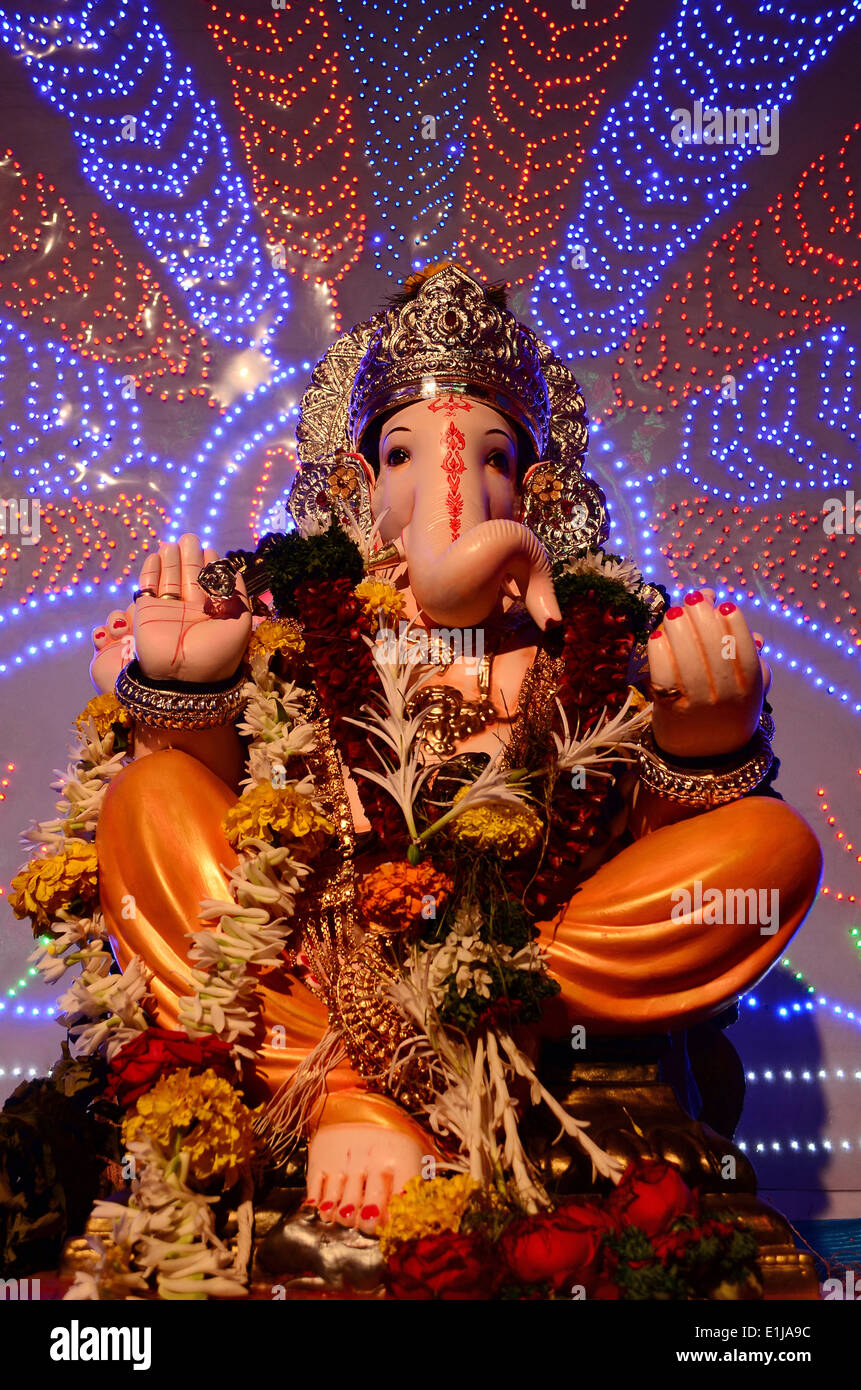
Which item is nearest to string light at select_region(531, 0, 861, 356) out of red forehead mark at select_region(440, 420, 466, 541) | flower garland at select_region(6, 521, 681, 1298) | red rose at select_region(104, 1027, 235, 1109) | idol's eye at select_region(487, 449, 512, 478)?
idol's eye at select_region(487, 449, 512, 478)

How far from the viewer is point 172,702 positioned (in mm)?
2434

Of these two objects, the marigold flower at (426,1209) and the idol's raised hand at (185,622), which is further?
the idol's raised hand at (185,622)

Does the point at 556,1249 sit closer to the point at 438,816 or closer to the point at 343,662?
the point at 438,816

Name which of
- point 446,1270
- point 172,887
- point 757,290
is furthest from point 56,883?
point 757,290

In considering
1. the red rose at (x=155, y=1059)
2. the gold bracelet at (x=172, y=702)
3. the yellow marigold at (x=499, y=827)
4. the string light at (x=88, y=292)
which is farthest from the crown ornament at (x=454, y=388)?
the red rose at (x=155, y=1059)

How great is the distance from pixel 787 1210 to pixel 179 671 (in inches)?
89.6

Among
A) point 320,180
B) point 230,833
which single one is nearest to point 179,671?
point 230,833

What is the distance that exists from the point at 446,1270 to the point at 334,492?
196 centimetres

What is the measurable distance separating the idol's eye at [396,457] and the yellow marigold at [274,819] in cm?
96

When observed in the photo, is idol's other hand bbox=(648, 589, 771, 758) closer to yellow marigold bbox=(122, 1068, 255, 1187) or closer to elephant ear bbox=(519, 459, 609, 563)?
elephant ear bbox=(519, 459, 609, 563)

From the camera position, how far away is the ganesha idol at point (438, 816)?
215 centimetres

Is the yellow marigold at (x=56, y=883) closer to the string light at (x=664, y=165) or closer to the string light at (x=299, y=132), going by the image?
the string light at (x=299, y=132)

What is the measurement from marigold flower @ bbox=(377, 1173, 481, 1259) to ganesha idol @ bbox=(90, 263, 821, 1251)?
10 cm

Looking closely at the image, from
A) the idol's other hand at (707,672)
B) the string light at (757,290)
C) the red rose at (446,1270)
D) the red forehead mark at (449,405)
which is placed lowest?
the red rose at (446,1270)
